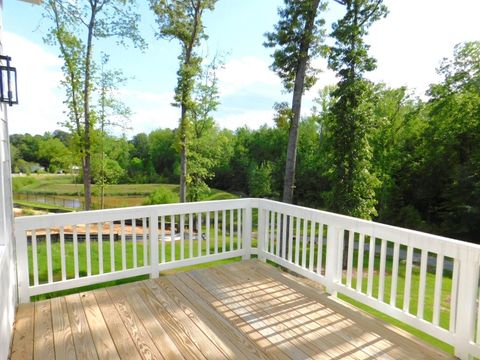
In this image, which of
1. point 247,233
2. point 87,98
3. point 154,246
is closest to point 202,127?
point 87,98

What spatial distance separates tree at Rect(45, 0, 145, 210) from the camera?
7398 mm

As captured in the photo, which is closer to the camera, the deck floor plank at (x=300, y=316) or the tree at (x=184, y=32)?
the deck floor plank at (x=300, y=316)

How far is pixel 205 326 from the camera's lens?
2.48 meters

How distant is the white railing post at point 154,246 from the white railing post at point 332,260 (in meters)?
1.86

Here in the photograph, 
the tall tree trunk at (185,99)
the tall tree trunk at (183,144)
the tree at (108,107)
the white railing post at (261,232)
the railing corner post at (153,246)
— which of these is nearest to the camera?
the railing corner post at (153,246)

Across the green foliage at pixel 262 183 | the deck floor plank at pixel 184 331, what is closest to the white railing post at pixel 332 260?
the deck floor plank at pixel 184 331

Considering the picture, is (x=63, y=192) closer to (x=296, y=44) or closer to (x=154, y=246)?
(x=296, y=44)

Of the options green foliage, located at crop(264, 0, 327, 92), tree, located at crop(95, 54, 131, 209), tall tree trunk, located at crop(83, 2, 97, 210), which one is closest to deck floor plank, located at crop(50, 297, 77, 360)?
green foliage, located at crop(264, 0, 327, 92)

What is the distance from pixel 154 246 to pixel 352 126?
268 inches

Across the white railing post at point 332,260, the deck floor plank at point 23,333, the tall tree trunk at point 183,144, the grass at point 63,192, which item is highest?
the tall tree trunk at point 183,144

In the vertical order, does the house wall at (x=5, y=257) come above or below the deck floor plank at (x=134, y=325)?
above

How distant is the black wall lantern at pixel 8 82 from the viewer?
2.22 meters

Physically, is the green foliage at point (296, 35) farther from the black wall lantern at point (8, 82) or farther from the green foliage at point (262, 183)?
the green foliage at point (262, 183)

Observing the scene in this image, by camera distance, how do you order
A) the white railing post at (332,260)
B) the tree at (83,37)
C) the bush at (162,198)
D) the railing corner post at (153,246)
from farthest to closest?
the bush at (162,198), the tree at (83,37), the railing corner post at (153,246), the white railing post at (332,260)
